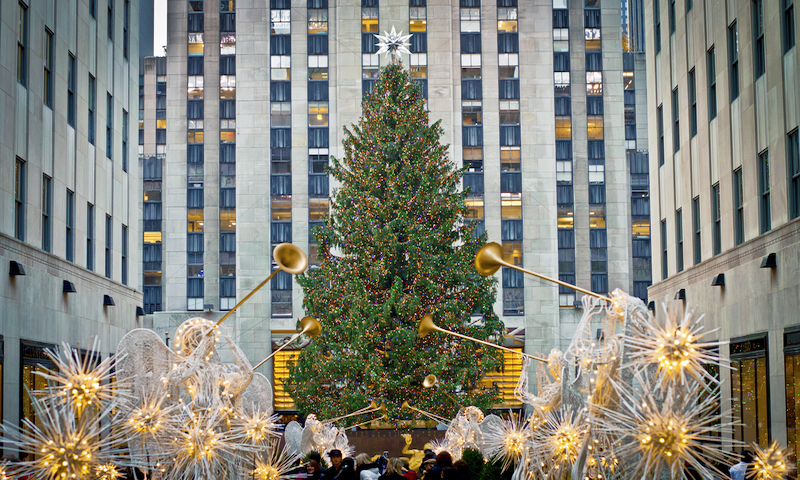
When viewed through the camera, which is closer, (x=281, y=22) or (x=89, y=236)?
(x=89, y=236)

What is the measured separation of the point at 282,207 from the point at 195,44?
1311 cm

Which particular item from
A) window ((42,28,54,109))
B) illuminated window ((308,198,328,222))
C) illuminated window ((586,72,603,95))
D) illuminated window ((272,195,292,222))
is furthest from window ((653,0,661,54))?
illuminated window ((272,195,292,222))

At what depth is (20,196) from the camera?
23.3 metres

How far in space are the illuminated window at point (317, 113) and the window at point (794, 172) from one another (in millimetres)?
39424

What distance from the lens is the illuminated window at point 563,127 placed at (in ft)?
190

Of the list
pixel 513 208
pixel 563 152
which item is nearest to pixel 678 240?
pixel 513 208

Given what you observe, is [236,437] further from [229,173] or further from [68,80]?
[229,173]

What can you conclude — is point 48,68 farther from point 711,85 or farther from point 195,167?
point 195,167

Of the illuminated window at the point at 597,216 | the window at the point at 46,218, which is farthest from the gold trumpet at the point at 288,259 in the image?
the illuminated window at the point at 597,216

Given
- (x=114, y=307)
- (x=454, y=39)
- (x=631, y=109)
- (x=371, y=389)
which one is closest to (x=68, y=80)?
(x=114, y=307)

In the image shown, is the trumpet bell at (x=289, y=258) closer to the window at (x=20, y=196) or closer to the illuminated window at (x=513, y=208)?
the window at (x=20, y=196)

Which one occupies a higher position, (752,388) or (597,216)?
(597,216)

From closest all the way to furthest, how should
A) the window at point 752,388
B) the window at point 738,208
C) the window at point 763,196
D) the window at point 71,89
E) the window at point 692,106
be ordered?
the window at point 752,388 < the window at point 763,196 < the window at point 738,208 < the window at point 71,89 < the window at point 692,106

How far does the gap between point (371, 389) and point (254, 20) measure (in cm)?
3610
